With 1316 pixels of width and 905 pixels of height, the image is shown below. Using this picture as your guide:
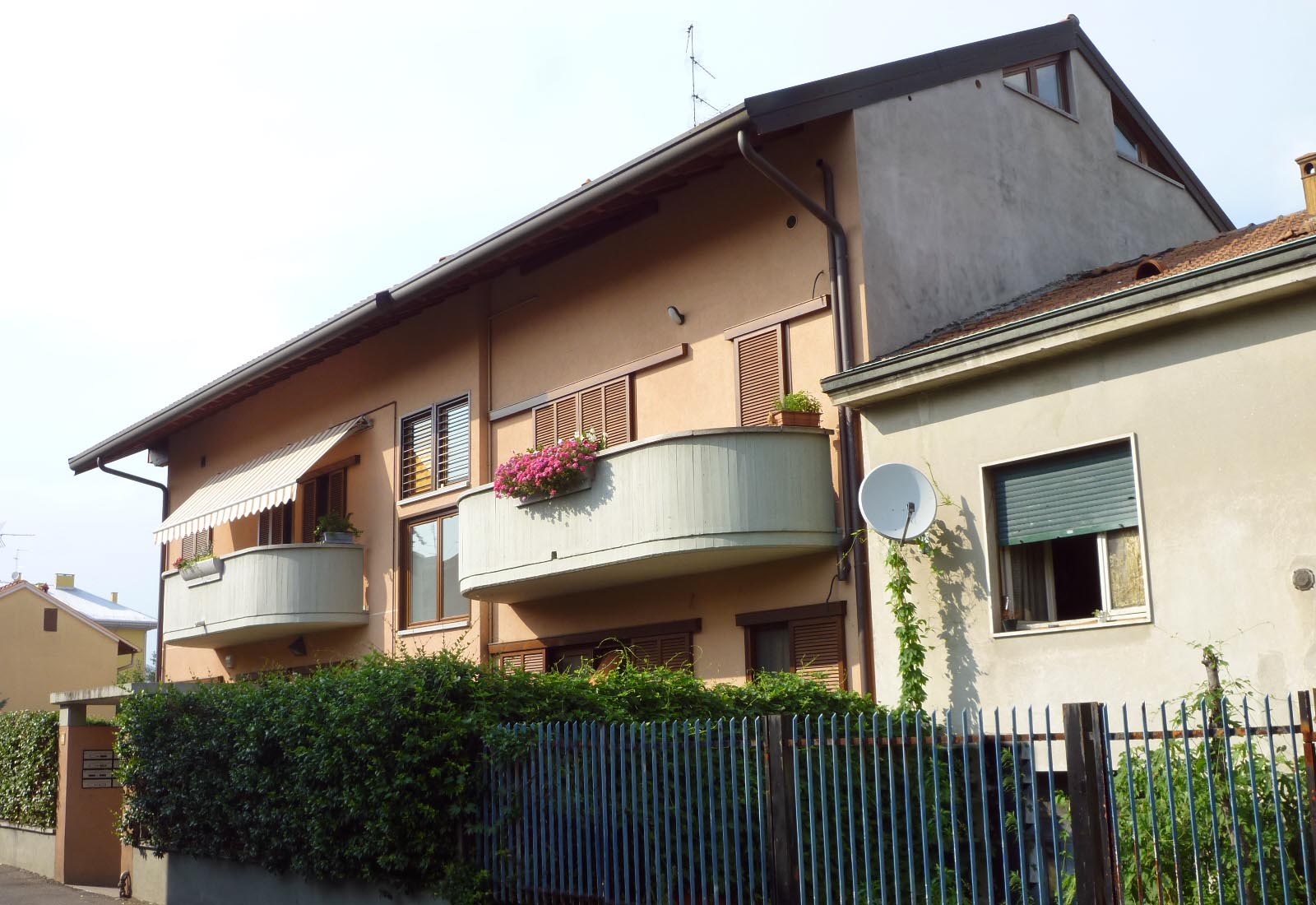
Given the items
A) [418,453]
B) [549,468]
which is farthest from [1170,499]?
[418,453]

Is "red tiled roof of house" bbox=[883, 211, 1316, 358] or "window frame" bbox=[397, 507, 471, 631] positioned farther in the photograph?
"window frame" bbox=[397, 507, 471, 631]

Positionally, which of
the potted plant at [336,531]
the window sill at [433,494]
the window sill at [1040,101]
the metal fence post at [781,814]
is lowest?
the metal fence post at [781,814]

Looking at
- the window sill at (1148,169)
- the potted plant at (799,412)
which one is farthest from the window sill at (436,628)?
the window sill at (1148,169)

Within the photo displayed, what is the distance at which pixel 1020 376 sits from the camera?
11.9 metres

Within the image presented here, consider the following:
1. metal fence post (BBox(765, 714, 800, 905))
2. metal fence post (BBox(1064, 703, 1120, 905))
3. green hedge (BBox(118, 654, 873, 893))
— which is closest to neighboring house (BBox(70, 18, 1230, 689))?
green hedge (BBox(118, 654, 873, 893))

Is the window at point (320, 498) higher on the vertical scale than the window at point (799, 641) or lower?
higher

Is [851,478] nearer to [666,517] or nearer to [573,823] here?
[666,517]

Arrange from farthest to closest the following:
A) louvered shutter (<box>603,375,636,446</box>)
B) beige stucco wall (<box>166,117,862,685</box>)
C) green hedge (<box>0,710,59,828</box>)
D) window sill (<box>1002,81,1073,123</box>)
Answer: green hedge (<box>0,710,59,828</box>) → window sill (<box>1002,81,1073,123</box>) → louvered shutter (<box>603,375,636,446</box>) → beige stucco wall (<box>166,117,862,685</box>)

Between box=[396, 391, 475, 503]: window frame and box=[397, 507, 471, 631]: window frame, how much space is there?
31 cm

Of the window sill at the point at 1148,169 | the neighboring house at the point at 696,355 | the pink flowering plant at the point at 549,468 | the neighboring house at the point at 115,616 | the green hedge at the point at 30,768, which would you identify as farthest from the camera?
the neighboring house at the point at 115,616

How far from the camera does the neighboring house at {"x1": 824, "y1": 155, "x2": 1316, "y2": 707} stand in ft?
33.1

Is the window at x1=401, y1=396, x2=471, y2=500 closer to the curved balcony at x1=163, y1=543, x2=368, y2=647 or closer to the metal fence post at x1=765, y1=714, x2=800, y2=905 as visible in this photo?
the curved balcony at x1=163, y1=543, x2=368, y2=647

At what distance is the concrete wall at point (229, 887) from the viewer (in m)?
12.1

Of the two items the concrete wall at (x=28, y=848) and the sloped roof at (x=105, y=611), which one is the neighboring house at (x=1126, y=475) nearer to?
the concrete wall at (x=28, y=848)
